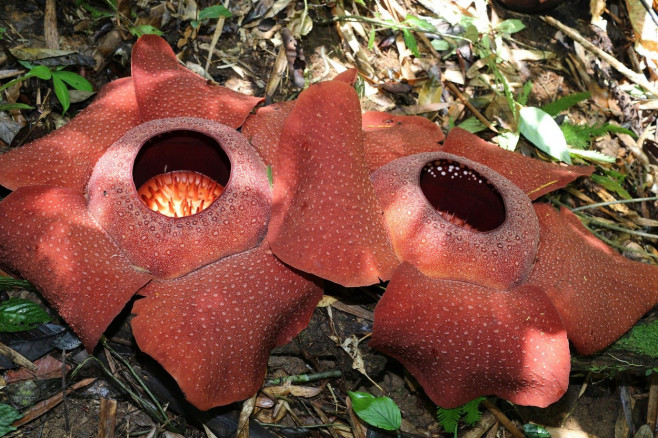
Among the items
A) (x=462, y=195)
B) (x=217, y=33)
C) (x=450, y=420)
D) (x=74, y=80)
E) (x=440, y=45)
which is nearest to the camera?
(x=450, y=420)

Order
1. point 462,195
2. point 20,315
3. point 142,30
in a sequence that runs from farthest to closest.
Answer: point 142,30
point 462,195
point 20,315

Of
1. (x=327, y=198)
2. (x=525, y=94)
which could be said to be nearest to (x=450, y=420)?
(x=327, y=198)

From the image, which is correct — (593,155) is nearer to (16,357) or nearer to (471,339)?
(471,339)

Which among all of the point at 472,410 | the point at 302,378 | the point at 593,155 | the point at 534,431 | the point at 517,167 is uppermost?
the point at 517,167

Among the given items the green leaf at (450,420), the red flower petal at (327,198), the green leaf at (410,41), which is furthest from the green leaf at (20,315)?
the green leaf at (410,41)

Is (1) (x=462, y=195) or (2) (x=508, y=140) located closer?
(1) (x=462, y=195)

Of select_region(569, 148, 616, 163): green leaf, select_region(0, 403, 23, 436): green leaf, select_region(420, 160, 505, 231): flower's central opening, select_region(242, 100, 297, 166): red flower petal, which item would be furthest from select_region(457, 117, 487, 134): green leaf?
select_region(0, 403, 23, 436): green leaf

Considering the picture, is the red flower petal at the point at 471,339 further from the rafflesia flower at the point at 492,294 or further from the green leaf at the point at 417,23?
the green leaf at the point at 417,23

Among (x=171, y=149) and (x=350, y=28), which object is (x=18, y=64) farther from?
(x=350, y=28)
